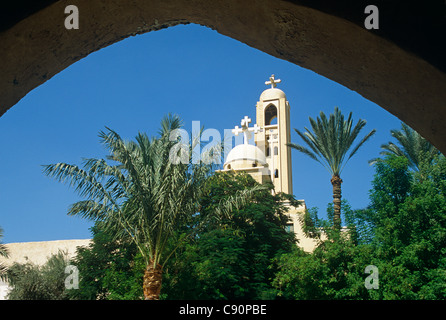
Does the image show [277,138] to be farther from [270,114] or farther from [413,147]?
[413,147]

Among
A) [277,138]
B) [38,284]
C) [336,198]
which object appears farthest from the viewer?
[277,138]

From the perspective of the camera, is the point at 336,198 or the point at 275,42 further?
the point at 336,198

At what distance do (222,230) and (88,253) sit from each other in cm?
576

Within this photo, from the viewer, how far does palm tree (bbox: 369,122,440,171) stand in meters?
16.5

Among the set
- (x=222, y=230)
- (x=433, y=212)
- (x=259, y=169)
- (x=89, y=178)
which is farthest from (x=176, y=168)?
(x=259, y=169)

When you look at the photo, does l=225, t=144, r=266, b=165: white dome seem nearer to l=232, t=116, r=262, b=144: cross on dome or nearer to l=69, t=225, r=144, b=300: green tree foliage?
l=232, t=116, r=262, b=144: cross on dome

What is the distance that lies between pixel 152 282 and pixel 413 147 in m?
11.0

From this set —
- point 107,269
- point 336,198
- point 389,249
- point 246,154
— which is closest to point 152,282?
point 107,269

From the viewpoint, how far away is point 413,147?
55.7ft

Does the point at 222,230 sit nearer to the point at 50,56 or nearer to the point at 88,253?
the point at 88,253

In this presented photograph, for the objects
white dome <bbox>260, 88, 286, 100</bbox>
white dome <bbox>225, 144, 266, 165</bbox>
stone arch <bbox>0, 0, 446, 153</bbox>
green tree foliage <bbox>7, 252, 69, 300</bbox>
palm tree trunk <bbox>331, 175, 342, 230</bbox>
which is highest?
white dome <bbox>260, 88, 286, 100</bbox>

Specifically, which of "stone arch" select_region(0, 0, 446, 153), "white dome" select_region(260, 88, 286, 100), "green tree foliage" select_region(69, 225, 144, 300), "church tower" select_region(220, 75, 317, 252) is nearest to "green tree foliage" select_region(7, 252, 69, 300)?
"green tree foliage" select_region(69, 225, 144, 300)

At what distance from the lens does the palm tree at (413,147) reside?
16.5 meters

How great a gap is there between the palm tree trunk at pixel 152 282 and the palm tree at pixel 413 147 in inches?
358
